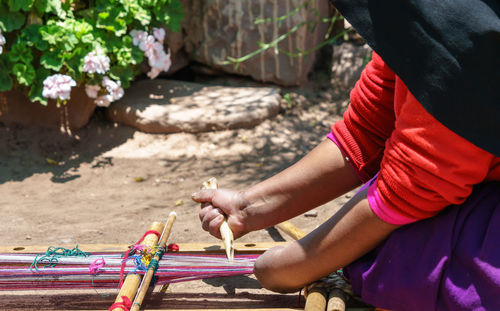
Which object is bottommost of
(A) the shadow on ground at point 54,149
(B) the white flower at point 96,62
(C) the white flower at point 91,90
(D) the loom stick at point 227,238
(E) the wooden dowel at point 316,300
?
(A) the shadow on ground at point 54,149

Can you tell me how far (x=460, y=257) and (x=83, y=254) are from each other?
1.28m

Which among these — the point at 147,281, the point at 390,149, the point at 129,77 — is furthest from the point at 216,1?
the point at 390,149

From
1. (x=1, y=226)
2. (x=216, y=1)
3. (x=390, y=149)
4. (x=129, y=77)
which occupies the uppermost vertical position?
(x=390, y=149)

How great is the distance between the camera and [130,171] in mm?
3871

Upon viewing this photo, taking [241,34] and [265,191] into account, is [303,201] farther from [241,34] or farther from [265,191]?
[241,34]

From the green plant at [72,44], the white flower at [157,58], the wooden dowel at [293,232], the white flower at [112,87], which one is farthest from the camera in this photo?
the white flower at [157,58]

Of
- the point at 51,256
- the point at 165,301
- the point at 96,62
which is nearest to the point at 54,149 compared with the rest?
the point at 96,62

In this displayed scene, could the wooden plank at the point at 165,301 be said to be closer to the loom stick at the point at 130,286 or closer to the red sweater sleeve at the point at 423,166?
the loom stick at the point at 130,286

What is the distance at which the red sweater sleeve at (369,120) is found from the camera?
1.67 m

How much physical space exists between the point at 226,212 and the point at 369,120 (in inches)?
22.5

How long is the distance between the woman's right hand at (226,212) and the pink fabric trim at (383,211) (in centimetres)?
59

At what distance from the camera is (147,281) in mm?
1829

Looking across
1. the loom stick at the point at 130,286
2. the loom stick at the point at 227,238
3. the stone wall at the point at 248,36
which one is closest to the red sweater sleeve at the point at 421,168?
the loom stick at the point at 227,238

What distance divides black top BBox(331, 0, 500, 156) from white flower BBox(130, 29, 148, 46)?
3080mm
